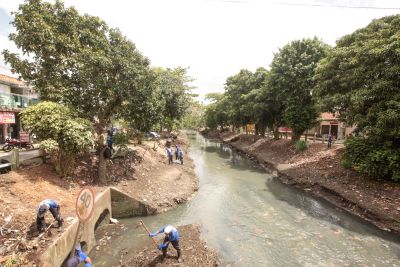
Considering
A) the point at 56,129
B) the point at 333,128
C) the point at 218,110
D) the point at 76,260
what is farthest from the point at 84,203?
the point at 218,110

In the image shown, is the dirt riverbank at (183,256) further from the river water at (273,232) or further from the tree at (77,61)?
the tree at (77,61)

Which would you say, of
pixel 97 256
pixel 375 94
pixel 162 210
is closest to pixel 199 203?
pixel 162 210

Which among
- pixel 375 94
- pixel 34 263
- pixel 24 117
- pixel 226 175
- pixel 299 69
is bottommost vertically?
pixel 226 175

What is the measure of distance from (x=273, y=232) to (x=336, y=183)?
870 cm

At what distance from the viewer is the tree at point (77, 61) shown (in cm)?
1570

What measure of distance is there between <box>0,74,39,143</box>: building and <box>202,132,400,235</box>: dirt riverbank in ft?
89.2

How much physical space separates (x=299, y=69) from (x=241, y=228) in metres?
20.3

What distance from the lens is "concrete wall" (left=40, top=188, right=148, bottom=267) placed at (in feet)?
29.3

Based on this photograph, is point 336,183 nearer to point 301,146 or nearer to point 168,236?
point 301,146

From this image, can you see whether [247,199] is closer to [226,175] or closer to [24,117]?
[226,175]

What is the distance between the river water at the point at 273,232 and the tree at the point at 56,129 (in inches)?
208

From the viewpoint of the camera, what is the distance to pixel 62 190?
1412 cm

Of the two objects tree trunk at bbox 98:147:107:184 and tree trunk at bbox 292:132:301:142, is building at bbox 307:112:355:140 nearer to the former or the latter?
tree trunk at bbox 292:132:301:142

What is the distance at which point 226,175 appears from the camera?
27750 mm
